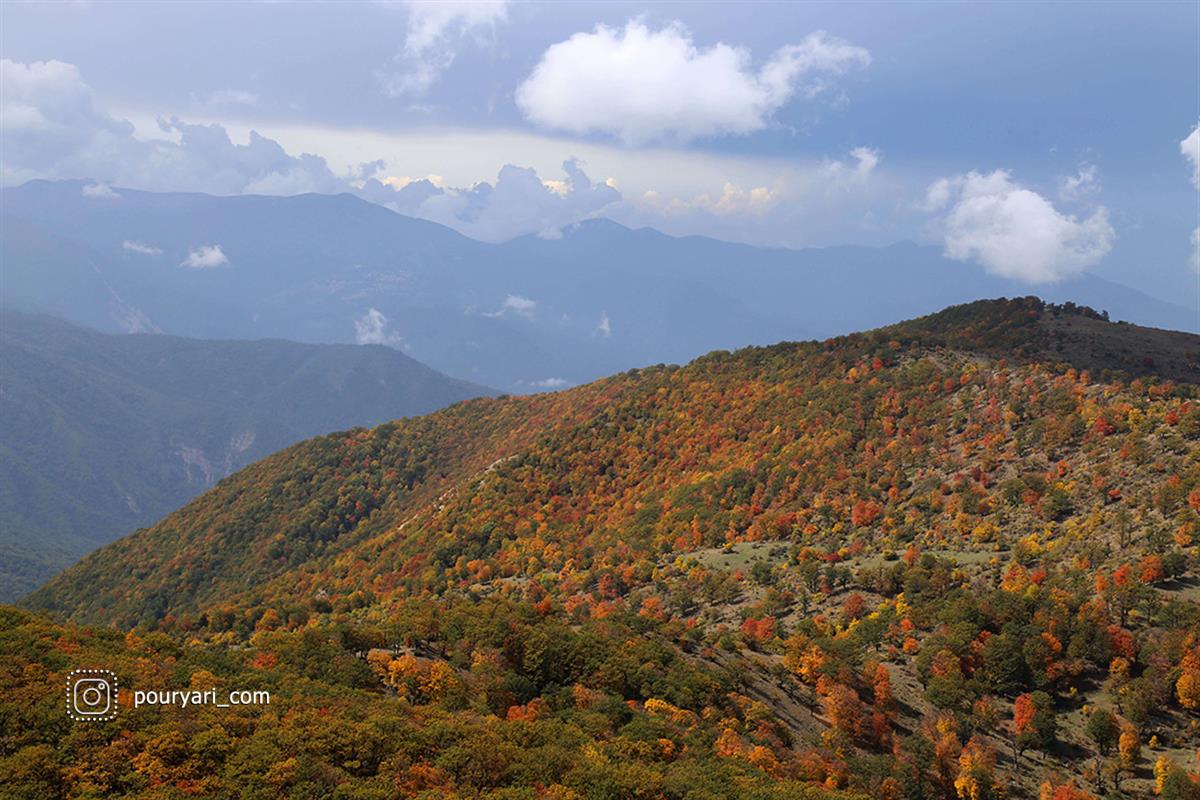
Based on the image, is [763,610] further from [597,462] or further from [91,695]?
[597,462]

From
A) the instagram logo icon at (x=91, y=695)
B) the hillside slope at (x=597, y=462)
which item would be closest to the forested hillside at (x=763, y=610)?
the hillside slope at (x=597, y=462)

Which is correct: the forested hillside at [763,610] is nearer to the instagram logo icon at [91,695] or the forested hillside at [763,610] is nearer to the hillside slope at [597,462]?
the hillside slope at [597,462]

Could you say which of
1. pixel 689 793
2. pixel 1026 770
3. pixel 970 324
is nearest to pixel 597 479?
pixel 970 324

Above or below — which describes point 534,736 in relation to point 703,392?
below

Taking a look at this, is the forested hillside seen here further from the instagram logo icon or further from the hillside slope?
the instagram logo icon

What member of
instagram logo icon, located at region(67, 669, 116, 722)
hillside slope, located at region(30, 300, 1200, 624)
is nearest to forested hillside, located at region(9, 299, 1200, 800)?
hillside slope, located at region(30, 300, 1200, 624)

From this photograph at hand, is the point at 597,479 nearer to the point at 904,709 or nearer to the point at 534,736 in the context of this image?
the point at 904,709
